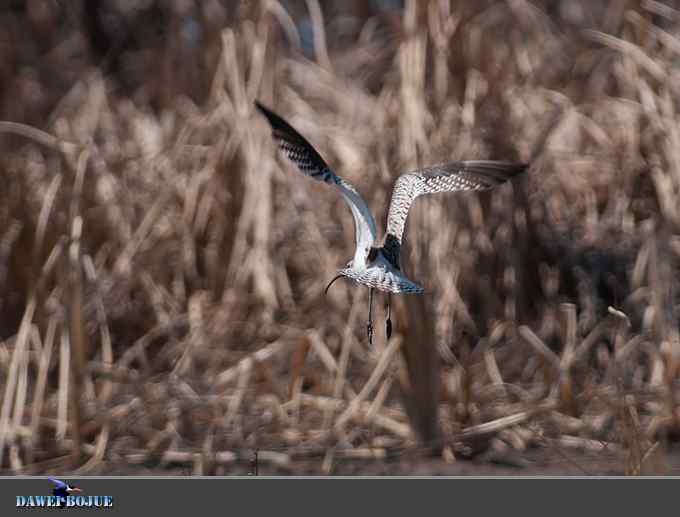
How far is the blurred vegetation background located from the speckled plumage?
1.42 m

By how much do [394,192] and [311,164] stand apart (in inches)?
8.1

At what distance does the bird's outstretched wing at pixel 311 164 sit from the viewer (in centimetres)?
224

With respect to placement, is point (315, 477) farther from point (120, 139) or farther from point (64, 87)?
point (64, 87)

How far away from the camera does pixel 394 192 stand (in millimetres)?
2447

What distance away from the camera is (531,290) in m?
4.76

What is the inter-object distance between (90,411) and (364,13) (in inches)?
122

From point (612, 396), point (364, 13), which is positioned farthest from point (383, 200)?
point (364, 13)

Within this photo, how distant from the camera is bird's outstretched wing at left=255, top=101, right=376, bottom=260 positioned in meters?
2.24
